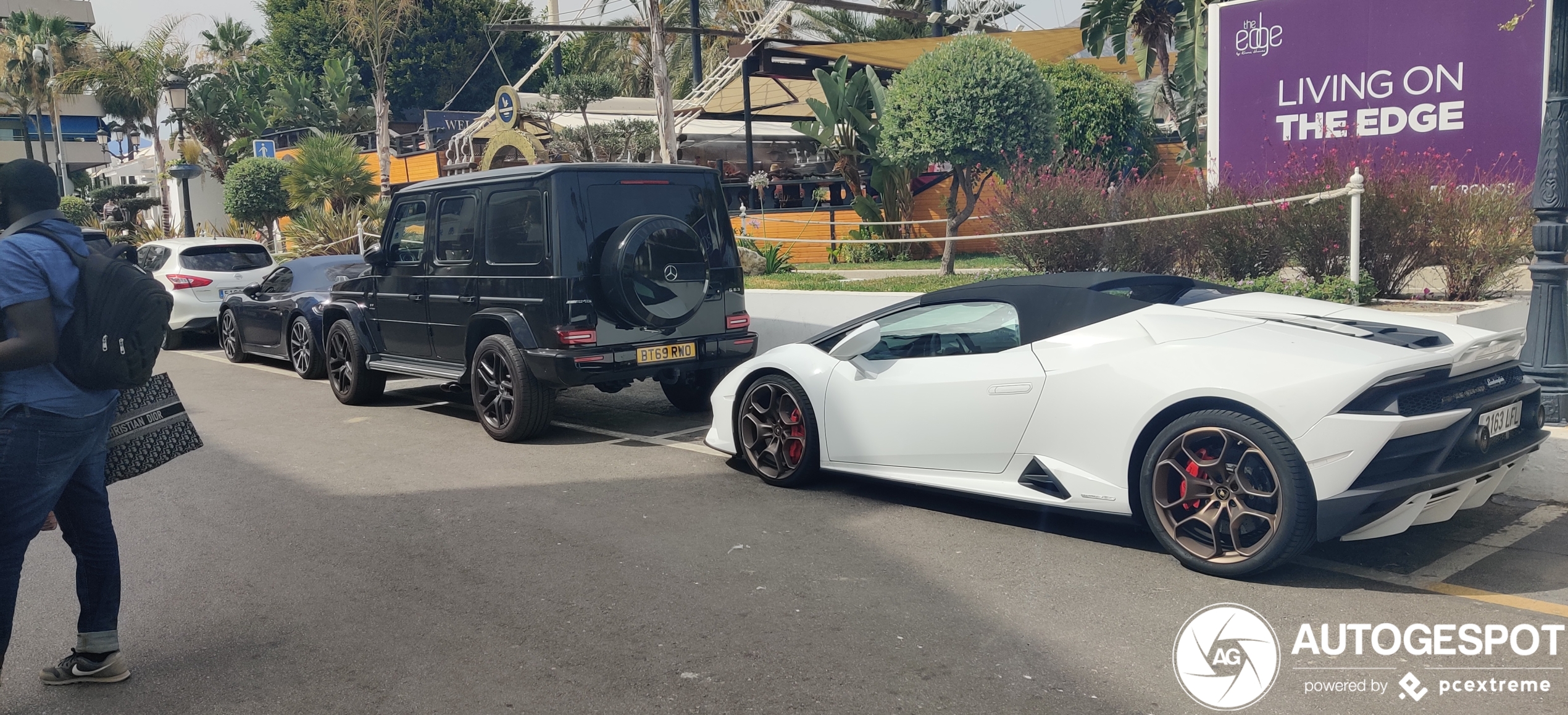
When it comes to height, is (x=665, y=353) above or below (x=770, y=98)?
below

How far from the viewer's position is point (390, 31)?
28812 mm

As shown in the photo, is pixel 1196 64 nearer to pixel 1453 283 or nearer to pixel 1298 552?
pixel 1453 283

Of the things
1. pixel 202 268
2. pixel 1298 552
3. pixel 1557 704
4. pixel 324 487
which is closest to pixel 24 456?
pixel 324 487

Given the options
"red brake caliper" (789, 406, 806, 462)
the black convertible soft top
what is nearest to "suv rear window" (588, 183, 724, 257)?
"red brake caliper" (789, 406, 806, 462)

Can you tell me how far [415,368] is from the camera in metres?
9.39

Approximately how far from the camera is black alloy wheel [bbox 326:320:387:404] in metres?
10.2

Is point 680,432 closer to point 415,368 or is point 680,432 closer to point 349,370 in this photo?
point 415,368

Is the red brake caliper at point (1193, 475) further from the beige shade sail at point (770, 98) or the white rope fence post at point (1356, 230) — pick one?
the beige shade sail at point (770, 98)

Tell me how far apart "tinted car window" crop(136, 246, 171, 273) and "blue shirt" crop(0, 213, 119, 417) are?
13.0m

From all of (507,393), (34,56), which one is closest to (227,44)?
(34,56)

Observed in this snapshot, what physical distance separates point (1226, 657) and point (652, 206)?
17.9 feet

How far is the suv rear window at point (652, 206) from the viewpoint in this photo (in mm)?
8102

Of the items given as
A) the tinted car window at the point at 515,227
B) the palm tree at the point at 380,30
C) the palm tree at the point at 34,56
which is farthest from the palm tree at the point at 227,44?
the tinted car window at the point at 515,227

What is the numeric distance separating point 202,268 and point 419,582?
12243 mm
